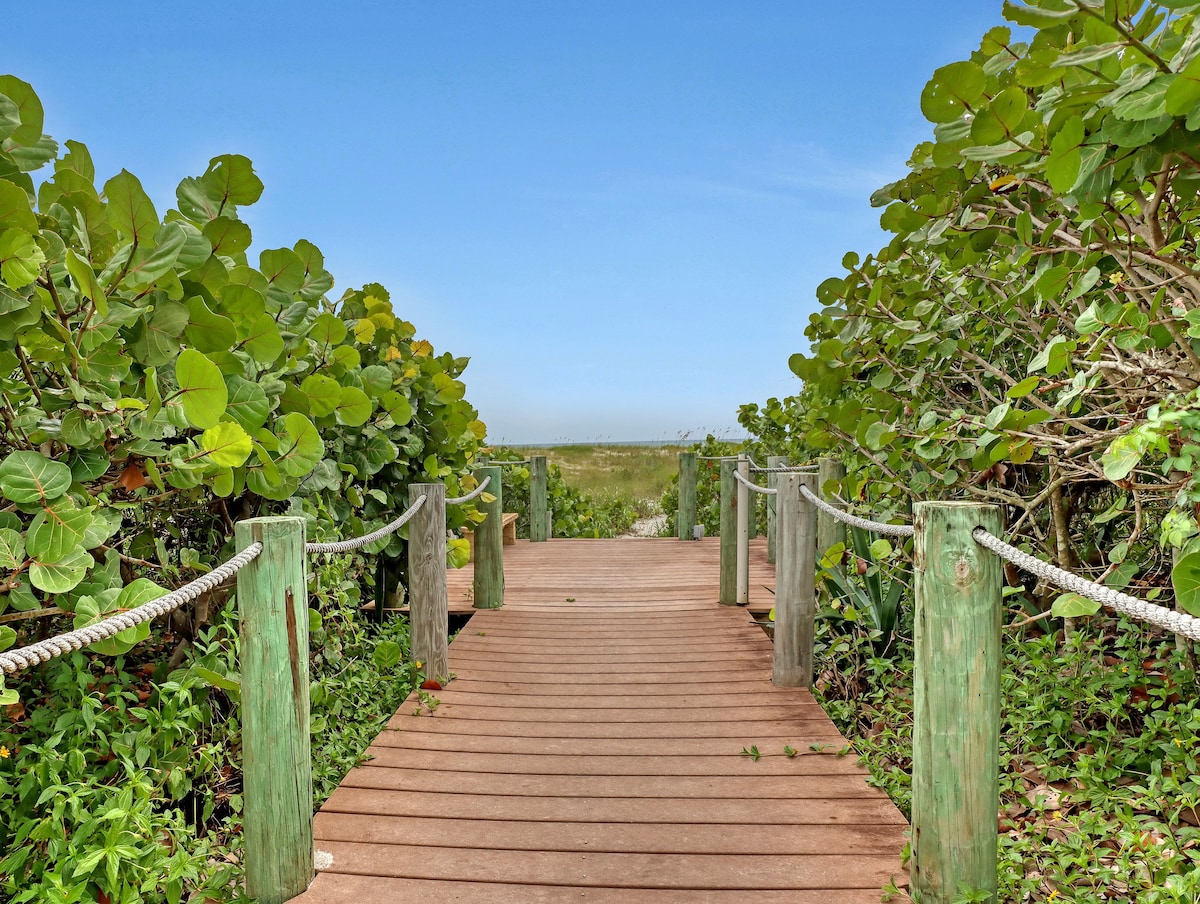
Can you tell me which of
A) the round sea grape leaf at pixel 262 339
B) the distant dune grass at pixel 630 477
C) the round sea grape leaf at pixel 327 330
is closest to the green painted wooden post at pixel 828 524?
the round sea grape leaf at pixel 327 330

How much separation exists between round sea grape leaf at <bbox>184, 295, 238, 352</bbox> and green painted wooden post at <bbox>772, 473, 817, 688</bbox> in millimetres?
2505

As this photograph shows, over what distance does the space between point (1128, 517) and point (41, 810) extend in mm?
4335

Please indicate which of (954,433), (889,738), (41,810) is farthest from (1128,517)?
(41,810)

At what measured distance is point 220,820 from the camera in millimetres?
2684

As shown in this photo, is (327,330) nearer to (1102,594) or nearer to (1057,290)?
(1057,290)

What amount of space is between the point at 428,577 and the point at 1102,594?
9.76 feet

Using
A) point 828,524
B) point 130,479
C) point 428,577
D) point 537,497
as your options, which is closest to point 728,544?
point 828,524

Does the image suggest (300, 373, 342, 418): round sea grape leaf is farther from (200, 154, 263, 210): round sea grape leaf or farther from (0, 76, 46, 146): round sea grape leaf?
(0, 76, 46, 146): round sea grape leaf

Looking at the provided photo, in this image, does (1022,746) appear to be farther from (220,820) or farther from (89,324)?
(89,324)

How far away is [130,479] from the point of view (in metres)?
2.34

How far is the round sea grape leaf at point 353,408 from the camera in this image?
310 cm

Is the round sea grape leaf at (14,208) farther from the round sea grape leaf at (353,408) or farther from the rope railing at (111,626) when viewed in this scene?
the round sea grape leaf at (353,408)

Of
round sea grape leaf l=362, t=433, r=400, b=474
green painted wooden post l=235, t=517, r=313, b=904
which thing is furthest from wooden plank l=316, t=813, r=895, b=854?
round sea grape leaf l=362, t=433, r=400, b=474

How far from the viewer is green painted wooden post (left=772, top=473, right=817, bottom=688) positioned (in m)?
3.74
